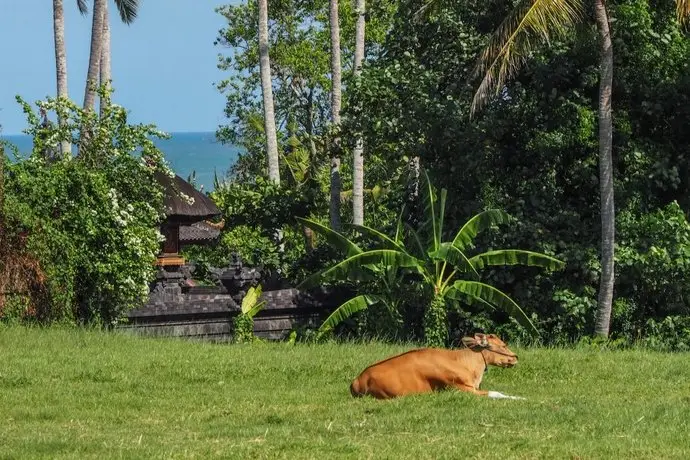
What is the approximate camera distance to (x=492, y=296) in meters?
19.5

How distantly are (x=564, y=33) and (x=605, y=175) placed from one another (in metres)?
2.31

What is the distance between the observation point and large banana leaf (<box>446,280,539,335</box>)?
19.4m

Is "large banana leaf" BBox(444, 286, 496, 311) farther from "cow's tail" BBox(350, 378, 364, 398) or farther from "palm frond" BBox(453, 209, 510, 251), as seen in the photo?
"cow's tail" BBox(350, 378, 364, 398)

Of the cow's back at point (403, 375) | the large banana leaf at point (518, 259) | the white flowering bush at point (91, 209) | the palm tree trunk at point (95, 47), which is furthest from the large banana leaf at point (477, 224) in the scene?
the palm tree trunk at point (95, 47)

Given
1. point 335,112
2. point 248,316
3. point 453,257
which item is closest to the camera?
point 453,257

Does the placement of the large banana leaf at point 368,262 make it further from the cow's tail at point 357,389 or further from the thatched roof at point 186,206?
the cow's tail at point 357,389

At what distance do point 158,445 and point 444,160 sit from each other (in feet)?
46.2

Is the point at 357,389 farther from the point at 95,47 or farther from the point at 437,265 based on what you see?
the point at 95,47

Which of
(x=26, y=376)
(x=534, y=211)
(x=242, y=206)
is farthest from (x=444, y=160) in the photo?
(x=26, y=376)

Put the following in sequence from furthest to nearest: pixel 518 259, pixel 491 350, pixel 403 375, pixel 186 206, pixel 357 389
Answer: pixel 186 206 < pixel 518 259 < pixel 491 350 < pixel 357 389 < pixel 403 375

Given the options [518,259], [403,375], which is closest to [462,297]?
[518,259]

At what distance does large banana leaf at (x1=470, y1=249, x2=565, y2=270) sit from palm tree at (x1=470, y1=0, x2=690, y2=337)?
801 mm

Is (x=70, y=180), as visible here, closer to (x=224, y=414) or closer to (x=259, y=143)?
(x=224, y=414)

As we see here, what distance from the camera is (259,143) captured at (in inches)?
1925
